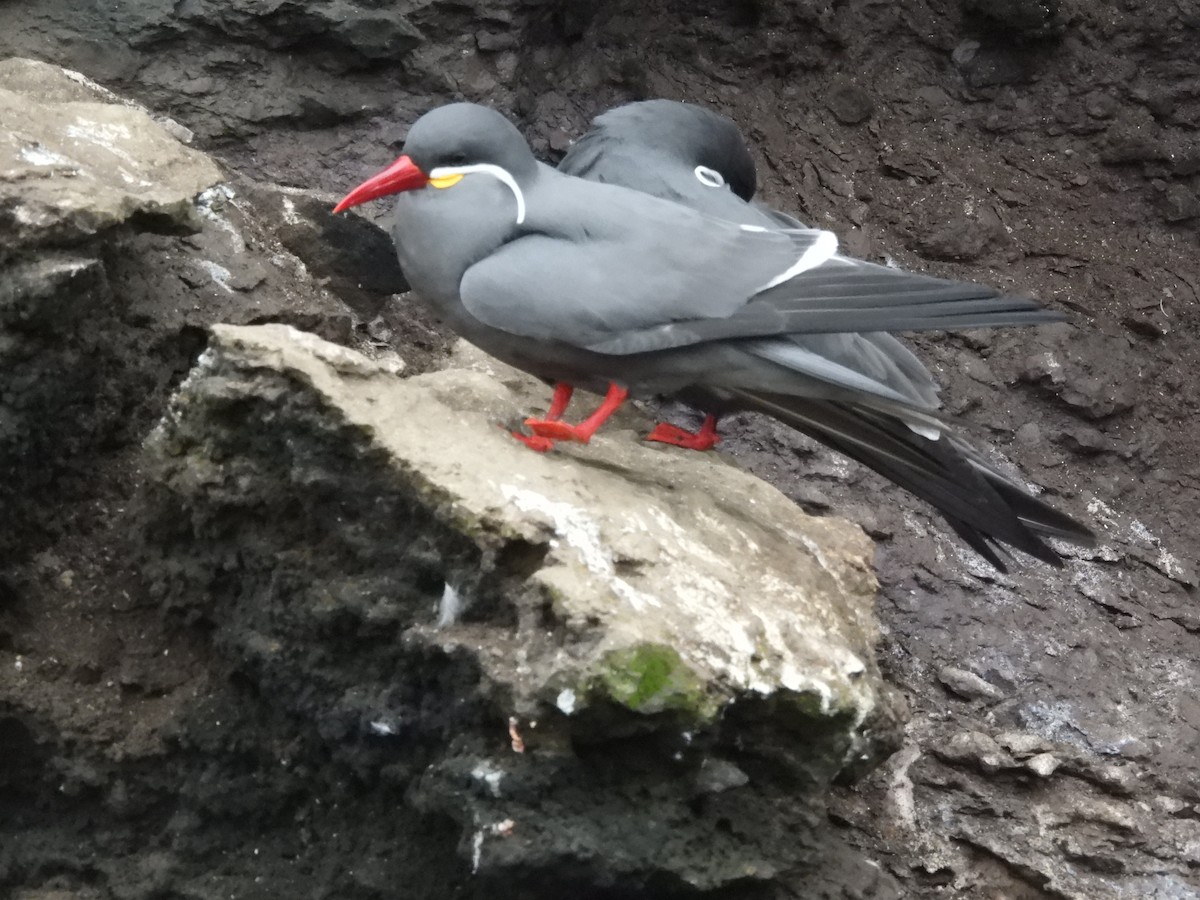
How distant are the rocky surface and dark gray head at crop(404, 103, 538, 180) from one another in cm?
65

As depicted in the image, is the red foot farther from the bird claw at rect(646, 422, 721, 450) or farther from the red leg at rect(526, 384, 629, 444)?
the bird claw at rect(646, 422, 721, 450)

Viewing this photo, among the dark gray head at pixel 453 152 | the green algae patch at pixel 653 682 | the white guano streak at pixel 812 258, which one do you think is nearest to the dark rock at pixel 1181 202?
the white guano streak at pixel 812 258

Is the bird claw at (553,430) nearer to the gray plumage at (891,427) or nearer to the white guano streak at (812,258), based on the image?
the gray plumage at (891,427)

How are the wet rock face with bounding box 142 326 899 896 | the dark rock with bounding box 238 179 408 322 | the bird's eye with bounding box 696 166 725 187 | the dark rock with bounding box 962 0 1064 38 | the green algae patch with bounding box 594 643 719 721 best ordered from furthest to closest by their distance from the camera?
the dark rock with bounding box 962 0 1064 38
the dark rock with bounding box 238 179 408 322
the bird's eye with bounding box 696 166 725 187
the wet rock face with bounding box 142 326 899 896
the green algae patch with bounding box 594 643 719 721

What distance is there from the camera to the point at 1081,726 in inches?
125

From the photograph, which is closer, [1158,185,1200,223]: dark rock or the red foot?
the red foot

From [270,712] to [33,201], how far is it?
1.07m

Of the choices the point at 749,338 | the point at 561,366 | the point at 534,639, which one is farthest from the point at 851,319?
the point at 534,639

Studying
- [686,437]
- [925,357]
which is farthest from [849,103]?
[686,437]

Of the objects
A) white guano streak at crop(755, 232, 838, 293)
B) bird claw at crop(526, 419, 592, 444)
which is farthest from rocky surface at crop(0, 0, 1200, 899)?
white guano streak at crop(755, 232, 838, 293)

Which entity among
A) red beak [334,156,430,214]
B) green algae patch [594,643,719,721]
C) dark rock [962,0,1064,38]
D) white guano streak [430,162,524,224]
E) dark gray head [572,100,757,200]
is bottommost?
green algae patch [594,643,719,721]

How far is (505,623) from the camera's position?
205 centimetres

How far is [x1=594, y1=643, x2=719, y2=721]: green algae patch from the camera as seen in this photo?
6.10 feet

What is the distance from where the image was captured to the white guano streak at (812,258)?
235 centimetres
